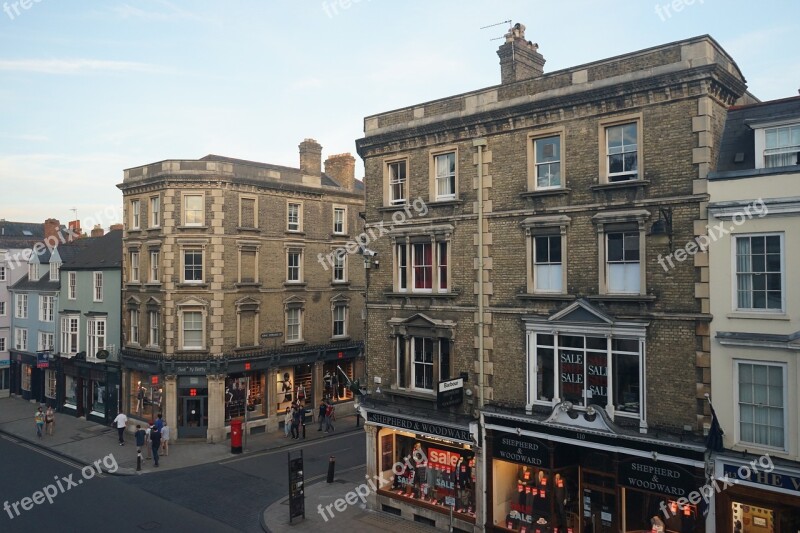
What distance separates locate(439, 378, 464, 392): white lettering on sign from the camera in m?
17.5

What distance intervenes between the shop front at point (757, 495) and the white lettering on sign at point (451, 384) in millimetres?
7221

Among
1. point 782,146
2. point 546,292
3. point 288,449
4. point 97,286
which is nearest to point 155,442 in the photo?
point 288,449

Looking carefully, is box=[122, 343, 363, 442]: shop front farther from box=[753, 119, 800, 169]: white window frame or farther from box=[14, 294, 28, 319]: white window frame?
box=[753, 119, 800, 169]: white window frame

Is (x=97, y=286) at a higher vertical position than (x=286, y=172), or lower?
lower

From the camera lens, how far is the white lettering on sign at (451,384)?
57.5ft

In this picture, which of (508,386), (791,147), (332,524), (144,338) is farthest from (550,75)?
(144,338)

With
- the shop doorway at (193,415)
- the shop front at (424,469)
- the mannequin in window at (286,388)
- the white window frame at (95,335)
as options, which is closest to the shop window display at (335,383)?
the mannequin in window at (286,388)

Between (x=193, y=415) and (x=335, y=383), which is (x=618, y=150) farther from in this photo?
(x=335, y=383)

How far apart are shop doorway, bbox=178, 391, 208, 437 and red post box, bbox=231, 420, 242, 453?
11.0 ft

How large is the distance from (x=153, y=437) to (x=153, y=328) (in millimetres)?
7541

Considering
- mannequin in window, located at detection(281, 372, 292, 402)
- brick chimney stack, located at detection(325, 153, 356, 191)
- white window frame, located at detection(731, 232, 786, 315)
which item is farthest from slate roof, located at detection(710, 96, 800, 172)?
brick chimney stack, located at detection(325, 153, 356, 191)

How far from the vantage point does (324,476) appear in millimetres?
23859

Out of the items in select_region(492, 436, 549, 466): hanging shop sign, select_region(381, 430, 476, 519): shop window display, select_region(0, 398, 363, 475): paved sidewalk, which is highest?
select_region(492, 436, 549, 466): hanging shop sign

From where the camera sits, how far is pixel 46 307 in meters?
40.4
